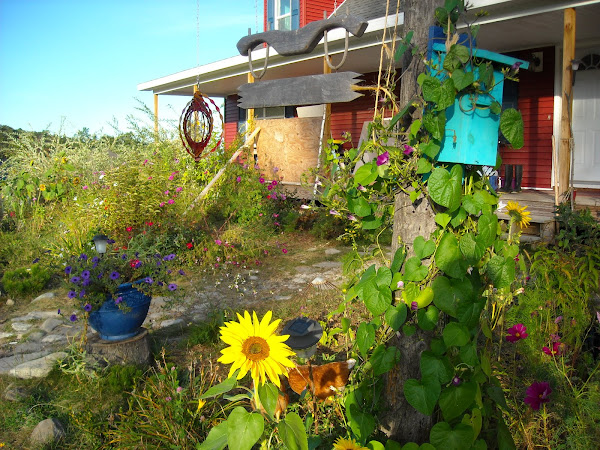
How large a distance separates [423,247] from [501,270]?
0.90ft

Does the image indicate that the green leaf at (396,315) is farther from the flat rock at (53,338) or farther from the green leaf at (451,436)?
the flat rock at (53,338)

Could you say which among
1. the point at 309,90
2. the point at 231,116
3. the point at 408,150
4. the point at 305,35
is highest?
the point at 231,116

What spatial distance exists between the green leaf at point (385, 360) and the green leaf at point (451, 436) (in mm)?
252

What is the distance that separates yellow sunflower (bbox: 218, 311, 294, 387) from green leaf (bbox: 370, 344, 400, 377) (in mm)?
425

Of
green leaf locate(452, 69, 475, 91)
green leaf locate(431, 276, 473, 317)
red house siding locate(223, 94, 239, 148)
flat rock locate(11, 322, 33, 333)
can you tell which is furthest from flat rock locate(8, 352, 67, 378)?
red house siding locate(223, 94, 239, 148)

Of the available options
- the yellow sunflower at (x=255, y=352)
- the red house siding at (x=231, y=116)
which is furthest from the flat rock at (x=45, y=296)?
the red house siding at (x=231, y=116)

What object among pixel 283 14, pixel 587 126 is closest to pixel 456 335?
pixel 587 126

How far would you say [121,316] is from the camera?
3154 millimetres

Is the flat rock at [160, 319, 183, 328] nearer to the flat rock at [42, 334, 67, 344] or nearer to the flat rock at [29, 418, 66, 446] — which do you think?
the flat rock at [42, 334, 67, 344]

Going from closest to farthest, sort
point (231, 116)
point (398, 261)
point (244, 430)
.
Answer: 1. point (244, 430)
2. point (398, 261)
3. point (231, 116)

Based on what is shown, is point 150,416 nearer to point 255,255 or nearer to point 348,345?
point 348,345

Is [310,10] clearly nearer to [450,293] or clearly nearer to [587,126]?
[587,126]

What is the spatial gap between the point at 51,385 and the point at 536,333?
283 cm

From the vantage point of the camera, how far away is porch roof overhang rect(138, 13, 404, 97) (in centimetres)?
888
